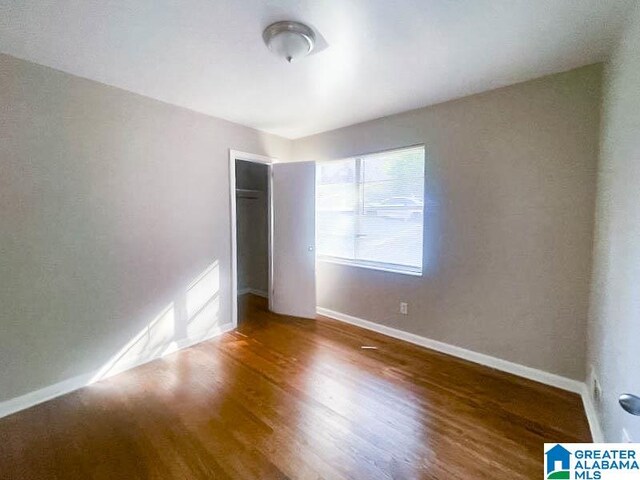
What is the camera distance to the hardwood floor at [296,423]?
146 cm

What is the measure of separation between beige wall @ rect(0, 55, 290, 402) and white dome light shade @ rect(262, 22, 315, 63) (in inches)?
62.1

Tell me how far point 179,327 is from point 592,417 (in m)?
3.46

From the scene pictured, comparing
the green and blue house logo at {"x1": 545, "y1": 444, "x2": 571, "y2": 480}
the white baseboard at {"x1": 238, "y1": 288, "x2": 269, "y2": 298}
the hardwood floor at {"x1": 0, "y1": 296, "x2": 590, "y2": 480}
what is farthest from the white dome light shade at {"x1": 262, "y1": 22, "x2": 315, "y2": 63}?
the white baseboard at {"x1": 238, "y1": 288, "x2": 269, "y2": 298}

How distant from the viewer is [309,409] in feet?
6.25

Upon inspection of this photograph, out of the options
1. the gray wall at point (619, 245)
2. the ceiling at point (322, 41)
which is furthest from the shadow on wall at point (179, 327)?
the gray wall at point (619, 245)

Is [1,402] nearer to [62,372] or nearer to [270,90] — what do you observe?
[62,372]

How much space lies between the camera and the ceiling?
1428 mm

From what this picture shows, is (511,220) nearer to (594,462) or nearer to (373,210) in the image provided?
(373,210)

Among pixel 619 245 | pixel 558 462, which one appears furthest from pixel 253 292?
pixel 619 245

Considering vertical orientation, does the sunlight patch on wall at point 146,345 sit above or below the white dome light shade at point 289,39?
below

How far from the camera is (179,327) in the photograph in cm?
282

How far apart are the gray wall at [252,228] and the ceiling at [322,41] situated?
7.42 feet

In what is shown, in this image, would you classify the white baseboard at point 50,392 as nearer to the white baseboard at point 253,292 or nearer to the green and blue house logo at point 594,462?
the white baseboard at point 253,292

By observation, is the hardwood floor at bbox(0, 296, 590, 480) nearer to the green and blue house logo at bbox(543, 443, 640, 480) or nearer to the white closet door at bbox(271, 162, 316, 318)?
the green and blue house logo at bbox(543, 443, 640, 480)
